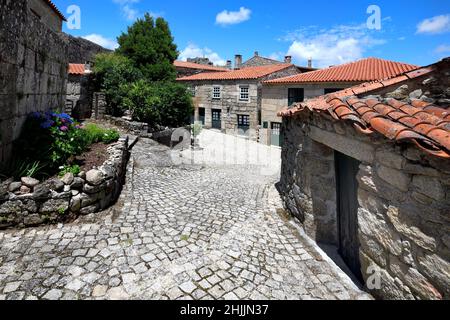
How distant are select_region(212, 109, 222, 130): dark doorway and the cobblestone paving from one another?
786 inches

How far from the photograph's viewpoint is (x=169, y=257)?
4172 mm

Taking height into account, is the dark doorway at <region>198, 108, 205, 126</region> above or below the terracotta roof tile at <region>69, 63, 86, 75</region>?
below

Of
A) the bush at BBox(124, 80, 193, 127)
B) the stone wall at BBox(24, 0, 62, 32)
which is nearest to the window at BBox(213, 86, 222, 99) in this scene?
the bush at BBox(124, 80, 193, 127)

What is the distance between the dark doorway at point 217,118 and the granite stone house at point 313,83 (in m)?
5.37

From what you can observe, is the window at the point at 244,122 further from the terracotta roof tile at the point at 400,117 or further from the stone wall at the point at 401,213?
the terracotta roof tile at the point at 400,117

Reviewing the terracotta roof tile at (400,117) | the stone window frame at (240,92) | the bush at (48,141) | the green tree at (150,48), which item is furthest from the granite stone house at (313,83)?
the terracotta roof tile at (400,117)

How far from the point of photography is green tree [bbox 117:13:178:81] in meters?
21.3

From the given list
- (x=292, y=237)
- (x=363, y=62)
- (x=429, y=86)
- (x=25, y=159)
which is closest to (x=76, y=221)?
(x=25, y=159)

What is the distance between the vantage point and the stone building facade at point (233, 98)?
22.9 metres

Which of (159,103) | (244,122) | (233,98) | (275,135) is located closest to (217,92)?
(233,98)

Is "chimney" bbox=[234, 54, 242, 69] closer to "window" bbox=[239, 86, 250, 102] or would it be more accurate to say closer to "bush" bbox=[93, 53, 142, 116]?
"window" bbox=[239, 86, 250, 102]

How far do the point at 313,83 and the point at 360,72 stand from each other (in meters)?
2.88

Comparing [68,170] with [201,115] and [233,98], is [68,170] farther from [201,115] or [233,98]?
[201,115]

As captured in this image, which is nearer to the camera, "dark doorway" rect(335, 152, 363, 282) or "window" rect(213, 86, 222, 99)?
"dark doorway" rect(335, 152, 363, 282)
